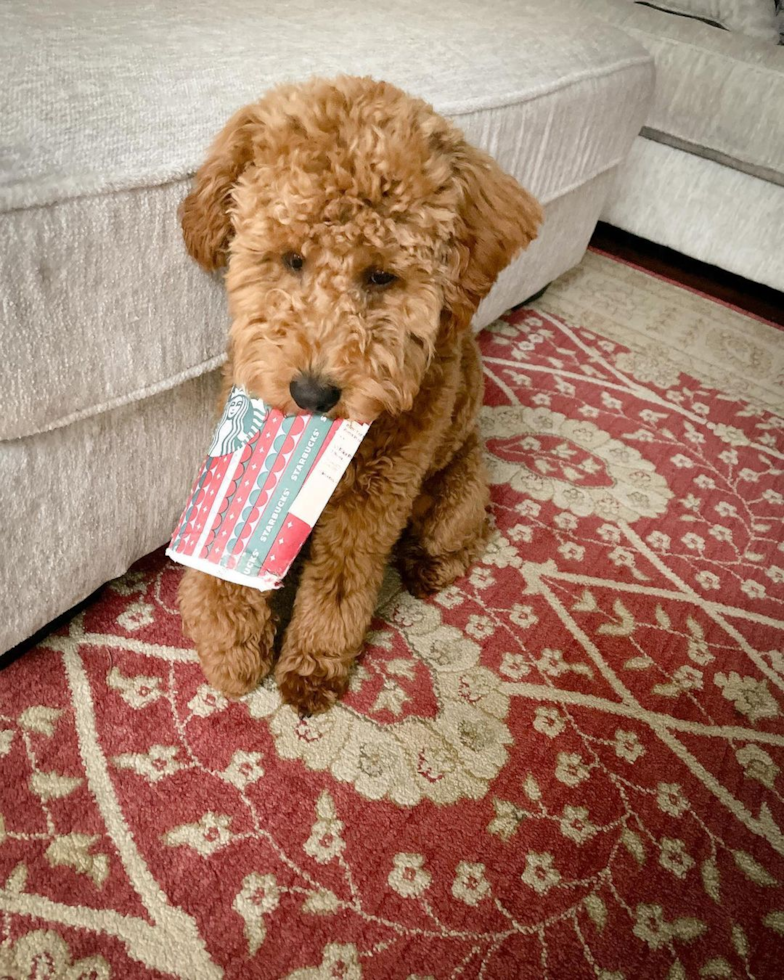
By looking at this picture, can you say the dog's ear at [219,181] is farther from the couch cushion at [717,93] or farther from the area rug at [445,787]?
the couch cushion at [717,93]

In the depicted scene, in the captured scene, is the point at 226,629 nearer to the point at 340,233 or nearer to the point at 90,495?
the point at 90,495

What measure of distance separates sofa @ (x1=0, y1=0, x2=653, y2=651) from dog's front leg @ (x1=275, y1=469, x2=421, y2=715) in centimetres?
27

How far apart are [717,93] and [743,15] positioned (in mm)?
512

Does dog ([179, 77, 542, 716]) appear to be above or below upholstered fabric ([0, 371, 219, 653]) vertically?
above

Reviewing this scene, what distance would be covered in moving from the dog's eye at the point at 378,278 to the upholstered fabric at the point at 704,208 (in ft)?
6.44

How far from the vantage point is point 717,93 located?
2.34m

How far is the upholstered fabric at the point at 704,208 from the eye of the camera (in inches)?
95.8

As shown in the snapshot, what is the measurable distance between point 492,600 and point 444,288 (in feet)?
2.24

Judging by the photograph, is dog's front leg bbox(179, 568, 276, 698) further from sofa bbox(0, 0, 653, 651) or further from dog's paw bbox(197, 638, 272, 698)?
sofa bbox(0, 0, 653, 651)

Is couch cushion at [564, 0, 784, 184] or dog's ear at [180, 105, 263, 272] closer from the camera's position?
dog's ear at [180, 105, 263, 272]

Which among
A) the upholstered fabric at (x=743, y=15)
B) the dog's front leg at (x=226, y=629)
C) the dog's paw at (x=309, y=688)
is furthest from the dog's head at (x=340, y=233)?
the upholstered fabric at (x=743, y=15)

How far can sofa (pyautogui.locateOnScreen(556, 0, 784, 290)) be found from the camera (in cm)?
232

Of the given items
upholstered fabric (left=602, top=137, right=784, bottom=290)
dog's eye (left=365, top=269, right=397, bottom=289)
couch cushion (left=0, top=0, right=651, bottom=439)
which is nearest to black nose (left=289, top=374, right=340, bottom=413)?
dog's eye (left=365, top=269, right=397, bottom=289)

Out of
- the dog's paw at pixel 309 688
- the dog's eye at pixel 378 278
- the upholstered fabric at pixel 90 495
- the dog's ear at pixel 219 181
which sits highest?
the dog's ear at pixel 219 181
